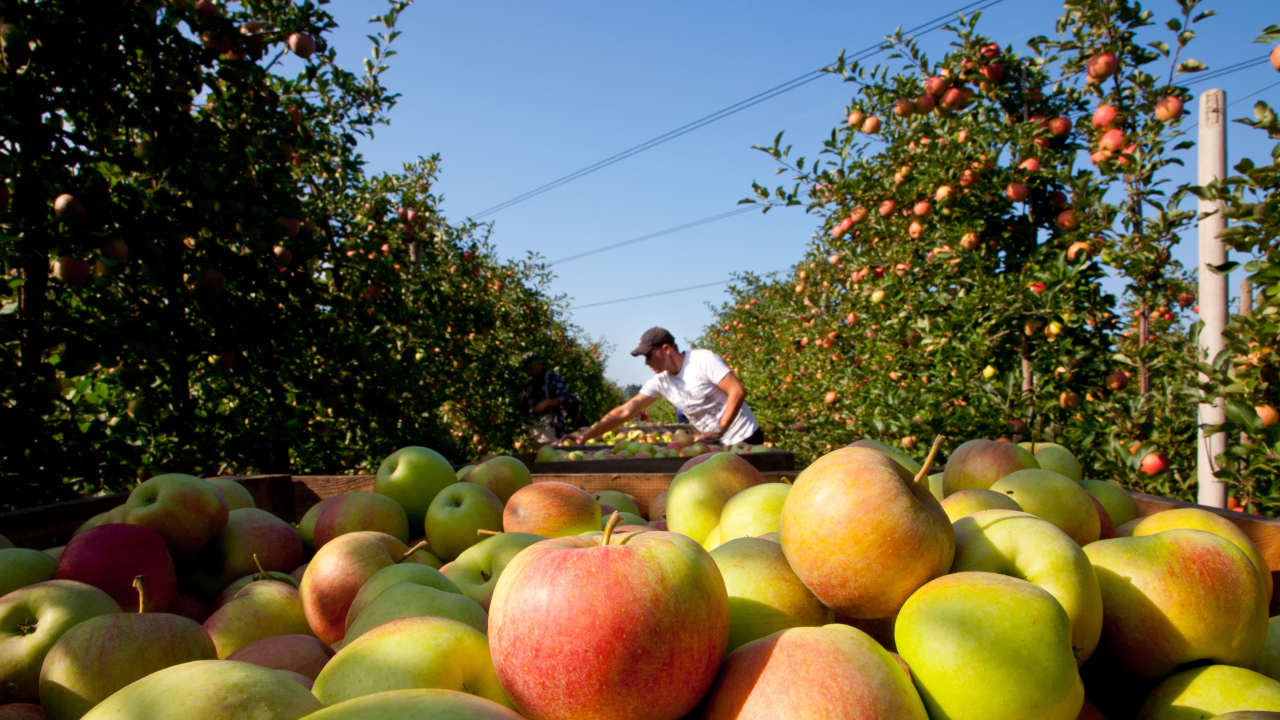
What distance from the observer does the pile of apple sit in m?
0.81

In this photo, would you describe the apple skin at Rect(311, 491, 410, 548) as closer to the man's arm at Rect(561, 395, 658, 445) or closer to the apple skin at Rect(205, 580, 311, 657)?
the apple skin at Rect(205, 580, 311, 657)

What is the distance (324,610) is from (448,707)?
3.43 feet

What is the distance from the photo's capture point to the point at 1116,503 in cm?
182

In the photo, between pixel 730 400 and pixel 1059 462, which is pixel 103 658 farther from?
pixel 730 400

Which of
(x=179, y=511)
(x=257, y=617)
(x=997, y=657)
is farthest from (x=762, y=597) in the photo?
(x=179, y=511)

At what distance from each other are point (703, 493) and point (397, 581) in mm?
793

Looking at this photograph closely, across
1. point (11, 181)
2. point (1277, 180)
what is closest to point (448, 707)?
point (11, 181)

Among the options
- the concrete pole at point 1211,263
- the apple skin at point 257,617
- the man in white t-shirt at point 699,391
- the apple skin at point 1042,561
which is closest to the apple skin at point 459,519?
the apple skin at point 257,617

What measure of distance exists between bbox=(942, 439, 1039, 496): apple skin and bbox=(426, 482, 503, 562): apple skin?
1380 millimetres

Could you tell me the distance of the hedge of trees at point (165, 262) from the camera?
2482mm

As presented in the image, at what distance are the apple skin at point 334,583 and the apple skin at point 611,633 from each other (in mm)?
831

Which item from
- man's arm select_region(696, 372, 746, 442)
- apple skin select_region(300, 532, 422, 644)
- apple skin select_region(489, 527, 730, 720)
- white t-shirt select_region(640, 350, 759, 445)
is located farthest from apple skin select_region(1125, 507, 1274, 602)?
white t-shirt select_region(640, 350, 759, 445)

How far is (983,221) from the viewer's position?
4.17 meters

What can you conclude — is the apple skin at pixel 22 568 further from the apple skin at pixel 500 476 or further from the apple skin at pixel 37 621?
the apple skin at pixel 500 476
